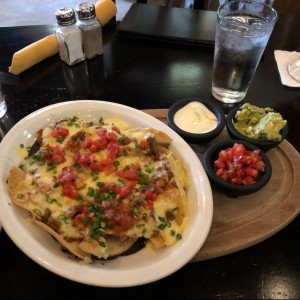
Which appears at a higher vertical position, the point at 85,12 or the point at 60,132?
the point at 85,12

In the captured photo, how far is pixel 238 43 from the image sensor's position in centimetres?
164

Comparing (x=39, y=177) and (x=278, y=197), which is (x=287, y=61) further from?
(x=39, y=177)

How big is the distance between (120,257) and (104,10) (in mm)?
1729

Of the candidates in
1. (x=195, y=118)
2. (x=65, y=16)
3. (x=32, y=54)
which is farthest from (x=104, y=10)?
(x=195, y=118)

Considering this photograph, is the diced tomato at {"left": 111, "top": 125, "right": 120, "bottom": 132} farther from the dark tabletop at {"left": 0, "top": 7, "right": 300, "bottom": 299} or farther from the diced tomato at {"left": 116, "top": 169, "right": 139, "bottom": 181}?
the dark tabletop at {"left": 0, "top": 7, "right": 300, "bottom": 299}

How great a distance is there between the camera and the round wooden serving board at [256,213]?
1.19m

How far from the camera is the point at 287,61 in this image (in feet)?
7.05

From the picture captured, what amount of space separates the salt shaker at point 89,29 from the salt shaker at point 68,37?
3 centimetres

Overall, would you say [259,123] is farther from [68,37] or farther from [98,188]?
[68,37]

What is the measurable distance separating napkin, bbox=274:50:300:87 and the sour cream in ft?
2.29

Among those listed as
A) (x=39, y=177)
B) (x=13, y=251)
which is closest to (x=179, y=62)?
(x=39, y=177)

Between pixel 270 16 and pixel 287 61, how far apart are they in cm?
51

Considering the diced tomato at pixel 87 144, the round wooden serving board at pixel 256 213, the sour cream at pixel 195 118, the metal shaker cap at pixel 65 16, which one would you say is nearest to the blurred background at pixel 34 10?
the metal shaker cap at pixel 65 16

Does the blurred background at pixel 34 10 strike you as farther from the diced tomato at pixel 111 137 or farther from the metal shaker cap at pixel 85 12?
the diced tomato at pixel 111 137
